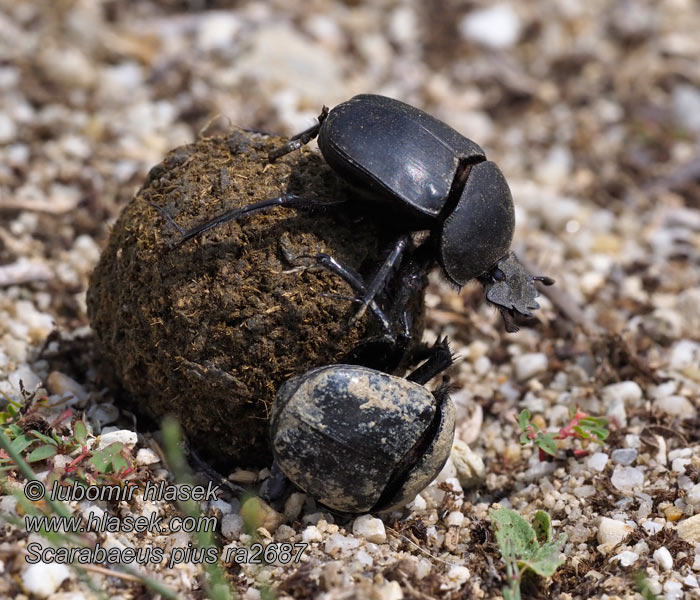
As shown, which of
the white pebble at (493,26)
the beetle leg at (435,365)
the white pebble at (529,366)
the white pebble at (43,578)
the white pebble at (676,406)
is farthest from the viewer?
the white pebble at (493,26)

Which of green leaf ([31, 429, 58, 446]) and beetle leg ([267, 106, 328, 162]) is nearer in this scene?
green leaf ([31, 429, 58, 446])

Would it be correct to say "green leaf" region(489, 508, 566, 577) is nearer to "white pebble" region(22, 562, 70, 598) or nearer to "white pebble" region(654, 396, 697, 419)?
"white pebble" region(654, 396, 697, 419)

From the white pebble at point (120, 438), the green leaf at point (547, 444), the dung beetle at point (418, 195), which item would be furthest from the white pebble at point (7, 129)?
the green leaf at point (547, 444)

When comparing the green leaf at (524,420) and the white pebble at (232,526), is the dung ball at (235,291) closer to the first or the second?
the white pebble at (232,526)

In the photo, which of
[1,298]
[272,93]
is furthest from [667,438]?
[272,93]

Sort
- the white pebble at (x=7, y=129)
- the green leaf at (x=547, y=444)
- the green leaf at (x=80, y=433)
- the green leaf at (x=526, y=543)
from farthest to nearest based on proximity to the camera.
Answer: the white pebble at (x=7, y=129) → the green leaf at (x=547, y=444) → the green leaf at (x=80, y=433) → the green leaf at (x=526, y=543)

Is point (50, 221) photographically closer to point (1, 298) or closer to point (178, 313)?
point (1, 298)

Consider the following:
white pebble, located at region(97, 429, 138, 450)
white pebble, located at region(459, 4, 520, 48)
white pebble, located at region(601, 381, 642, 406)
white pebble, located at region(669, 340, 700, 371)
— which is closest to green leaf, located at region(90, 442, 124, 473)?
white pebble, located at region(97, 429, 138, 450)
